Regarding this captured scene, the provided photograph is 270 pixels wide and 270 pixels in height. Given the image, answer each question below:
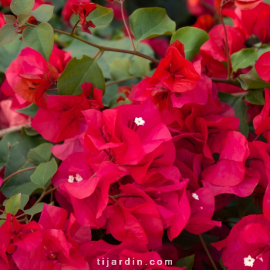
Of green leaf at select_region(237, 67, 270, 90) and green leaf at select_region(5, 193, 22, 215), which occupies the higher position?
green leaf at select_region(237, 67, 270, 90)

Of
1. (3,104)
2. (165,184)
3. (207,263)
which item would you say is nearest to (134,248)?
(165,184)

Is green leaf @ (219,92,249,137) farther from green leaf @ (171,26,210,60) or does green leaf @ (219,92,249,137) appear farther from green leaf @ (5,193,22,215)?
green leaf @ (5,193,22,215)

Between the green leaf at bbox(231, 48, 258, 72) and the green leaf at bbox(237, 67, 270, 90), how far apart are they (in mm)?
27

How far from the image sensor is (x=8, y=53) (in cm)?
74

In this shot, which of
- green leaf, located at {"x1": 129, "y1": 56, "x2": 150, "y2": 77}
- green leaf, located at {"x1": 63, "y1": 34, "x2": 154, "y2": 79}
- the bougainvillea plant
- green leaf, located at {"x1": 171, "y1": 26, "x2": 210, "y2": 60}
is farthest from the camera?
green leaf, located at {"x1": 63, "y1": 34, "x2": 154, "y2": 79}

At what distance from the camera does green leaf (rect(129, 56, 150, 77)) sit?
0.71 m

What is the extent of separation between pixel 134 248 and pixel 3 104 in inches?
19.1

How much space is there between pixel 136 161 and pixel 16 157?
12.1 inches

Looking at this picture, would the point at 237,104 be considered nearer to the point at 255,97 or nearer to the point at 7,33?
the point at 255,97

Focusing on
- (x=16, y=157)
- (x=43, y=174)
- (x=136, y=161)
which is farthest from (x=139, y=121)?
(x=16, y=157)

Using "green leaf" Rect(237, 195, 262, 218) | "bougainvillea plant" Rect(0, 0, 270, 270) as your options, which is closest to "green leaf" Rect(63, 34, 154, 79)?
"bougainvillea plant" Rect(0, 0, 270, 270)

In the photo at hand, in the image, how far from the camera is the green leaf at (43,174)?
513mm

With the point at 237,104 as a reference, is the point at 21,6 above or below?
above

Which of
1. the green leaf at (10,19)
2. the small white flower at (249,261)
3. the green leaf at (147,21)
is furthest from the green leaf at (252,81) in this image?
the green leaf at (10,19)
